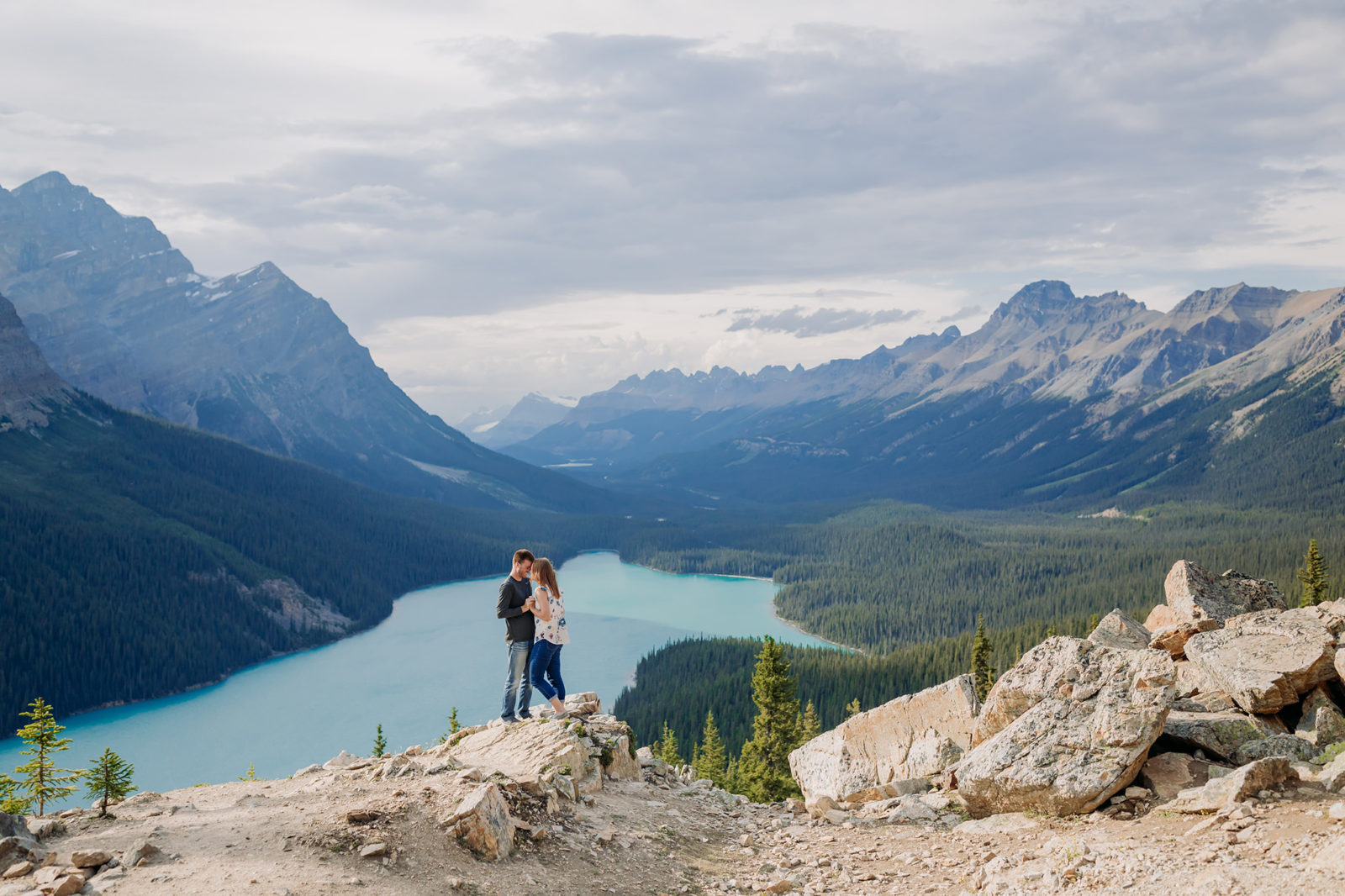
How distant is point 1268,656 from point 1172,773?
529 centimetres

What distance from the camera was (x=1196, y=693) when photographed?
19.0 meters

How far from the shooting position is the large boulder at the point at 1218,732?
15.7 m

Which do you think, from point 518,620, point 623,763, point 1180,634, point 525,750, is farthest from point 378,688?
point 1180,634

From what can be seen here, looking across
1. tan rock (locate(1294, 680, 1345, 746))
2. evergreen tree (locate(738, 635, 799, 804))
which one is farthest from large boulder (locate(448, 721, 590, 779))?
evergreen tree (locate(738, 635, 799, 804))

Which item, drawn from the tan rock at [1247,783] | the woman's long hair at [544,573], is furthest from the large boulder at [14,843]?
the tan rock at [1247,783]

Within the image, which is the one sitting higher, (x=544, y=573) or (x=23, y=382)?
(x=23, y=382)

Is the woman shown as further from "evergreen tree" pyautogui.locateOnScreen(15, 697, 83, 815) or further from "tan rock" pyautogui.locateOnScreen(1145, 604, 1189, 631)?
"tan rock" pyautogui.locateOnScreen(1145, 604, 1189, 631)

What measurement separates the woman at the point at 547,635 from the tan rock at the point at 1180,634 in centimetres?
1655

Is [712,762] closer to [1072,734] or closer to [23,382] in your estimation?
[1072,734]

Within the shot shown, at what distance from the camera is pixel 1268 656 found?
18000 mm

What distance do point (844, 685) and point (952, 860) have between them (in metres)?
72.5

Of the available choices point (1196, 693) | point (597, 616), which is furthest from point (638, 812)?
point (597, 616)

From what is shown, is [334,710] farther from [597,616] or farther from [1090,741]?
[1090,741]

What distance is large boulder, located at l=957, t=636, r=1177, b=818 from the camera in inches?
584
